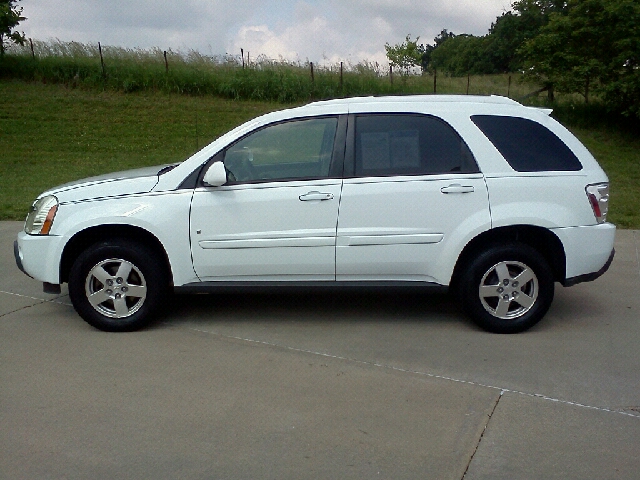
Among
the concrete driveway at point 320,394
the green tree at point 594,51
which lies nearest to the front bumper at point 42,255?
the concrete driveway at point 320,394

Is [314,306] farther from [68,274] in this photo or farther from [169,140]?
[169,140]

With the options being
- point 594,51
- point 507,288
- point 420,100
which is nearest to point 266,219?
point 420,100

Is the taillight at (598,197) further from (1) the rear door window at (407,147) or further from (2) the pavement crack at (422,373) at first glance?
(2) the pavement crack at (422,373)

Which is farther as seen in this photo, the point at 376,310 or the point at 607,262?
the point at 376,310

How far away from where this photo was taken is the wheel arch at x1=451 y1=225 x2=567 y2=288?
5246 mm

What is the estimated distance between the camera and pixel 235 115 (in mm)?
20906

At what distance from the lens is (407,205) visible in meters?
5.15

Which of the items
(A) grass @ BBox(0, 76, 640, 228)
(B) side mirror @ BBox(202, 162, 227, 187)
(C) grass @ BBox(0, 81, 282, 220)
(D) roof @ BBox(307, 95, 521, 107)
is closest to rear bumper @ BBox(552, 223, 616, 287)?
(D) roof @ BBox(307, 95, 521, 107)

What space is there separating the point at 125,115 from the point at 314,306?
16.5 metres

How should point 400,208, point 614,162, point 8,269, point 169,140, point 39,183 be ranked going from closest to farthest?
point 400,208 < point 8,269 < point 39,183 < point 614,162 < point 169,140

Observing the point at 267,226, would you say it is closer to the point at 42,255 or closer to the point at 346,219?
the point at 346,219

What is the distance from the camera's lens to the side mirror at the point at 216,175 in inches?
201

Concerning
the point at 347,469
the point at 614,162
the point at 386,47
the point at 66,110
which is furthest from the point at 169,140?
the point at 386,47

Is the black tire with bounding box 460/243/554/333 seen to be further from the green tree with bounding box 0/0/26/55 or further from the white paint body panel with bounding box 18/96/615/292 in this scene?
the green tree with bounding box 0/0/26/55
